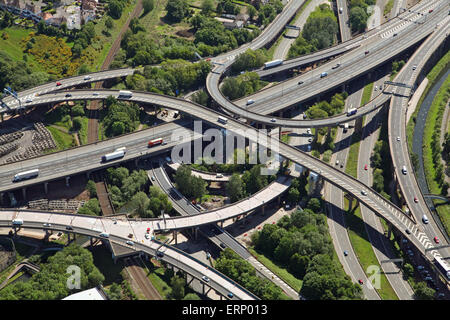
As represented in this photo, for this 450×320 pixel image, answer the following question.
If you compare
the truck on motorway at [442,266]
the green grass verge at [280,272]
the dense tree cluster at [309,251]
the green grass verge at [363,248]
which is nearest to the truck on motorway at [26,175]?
the dense tree cluster at [309,251]

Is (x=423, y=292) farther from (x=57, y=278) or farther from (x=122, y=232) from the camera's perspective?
(x=57, y=278)

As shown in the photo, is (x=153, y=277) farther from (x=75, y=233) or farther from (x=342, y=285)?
(x=342, y=285)

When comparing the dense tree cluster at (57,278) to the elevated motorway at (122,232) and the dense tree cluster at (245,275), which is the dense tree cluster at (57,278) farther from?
the dense tree cluster at (245,275)

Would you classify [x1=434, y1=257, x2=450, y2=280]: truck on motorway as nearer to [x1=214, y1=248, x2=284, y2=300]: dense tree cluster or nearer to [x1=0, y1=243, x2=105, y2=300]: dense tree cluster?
[x1=214, y1=248, x2=284, y2=300]: dense tree cluster

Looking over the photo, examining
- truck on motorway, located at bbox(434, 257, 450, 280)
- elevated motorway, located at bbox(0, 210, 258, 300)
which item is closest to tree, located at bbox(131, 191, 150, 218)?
elevated motorway, located at bbox(0, 210, 258, 300)
